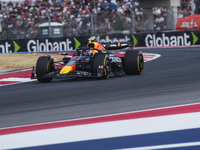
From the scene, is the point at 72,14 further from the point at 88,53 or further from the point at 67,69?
the point at 67,69

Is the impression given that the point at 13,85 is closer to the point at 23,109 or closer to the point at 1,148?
the point at 23,109

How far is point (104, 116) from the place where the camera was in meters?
5.72

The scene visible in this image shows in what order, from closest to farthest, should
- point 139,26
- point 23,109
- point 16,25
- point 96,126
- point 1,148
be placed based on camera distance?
point 1,148 → point 96,126 → point 23,109 → point 16,25 → point 139,26

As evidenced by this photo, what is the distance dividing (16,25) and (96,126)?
2011 cm

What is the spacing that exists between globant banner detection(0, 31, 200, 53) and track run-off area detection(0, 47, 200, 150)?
53.8 feet

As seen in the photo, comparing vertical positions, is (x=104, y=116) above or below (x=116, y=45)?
below

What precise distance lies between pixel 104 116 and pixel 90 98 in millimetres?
1688

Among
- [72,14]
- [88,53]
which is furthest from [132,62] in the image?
[72,14]

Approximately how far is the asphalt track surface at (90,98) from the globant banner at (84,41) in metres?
15.4

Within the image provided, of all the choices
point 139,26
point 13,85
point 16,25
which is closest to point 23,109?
point 13,85

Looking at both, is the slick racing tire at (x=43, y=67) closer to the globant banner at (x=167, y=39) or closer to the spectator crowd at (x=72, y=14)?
the spectator crowd at (x=72, y=14)

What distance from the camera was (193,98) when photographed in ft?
22.1

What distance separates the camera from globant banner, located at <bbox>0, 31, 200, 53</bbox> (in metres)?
25.3

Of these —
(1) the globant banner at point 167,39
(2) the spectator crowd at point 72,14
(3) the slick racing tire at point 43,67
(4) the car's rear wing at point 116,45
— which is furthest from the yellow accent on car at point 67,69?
(1) the globant banner at point 167,39
